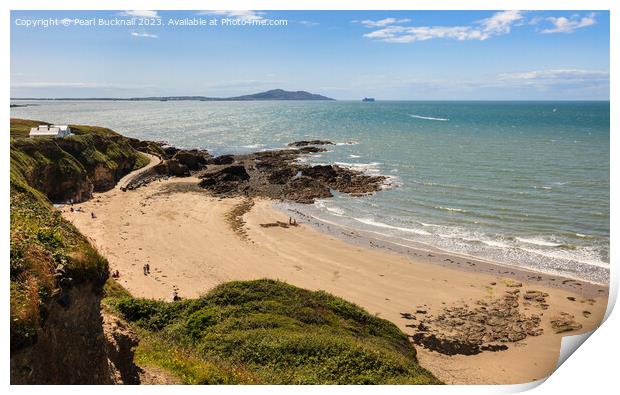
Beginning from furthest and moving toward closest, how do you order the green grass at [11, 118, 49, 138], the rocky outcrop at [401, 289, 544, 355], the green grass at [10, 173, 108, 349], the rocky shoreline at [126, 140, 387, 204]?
the rocky shoreline at [126, 140, 387, 204] → the green grass at [11, 118, 49, 138] → the rocky outcrop at [401, 289, 544, 355] → the green grass at [10, 173, 108, 349]

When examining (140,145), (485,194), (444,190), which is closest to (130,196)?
(140,145)

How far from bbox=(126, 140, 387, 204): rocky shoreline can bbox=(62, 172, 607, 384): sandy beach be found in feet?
29.3

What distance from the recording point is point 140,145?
66.8 meters

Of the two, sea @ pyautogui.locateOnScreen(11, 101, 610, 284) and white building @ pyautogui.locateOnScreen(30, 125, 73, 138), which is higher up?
white building @ pyautogui.locateOnScreen(30, 125, 73, 138)

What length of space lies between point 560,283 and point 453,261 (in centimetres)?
587

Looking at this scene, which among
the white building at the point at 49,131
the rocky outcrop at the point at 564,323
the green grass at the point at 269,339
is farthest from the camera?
the white building at the point at 49,131

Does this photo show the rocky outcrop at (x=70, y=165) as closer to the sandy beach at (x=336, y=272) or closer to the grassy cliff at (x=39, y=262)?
the sandy beach at (x=336, y=272)

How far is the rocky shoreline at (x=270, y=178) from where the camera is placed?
47.6 meters

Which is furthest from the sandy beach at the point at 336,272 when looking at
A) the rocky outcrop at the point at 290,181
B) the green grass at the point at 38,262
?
the rocky outcrop at the point at 290,181

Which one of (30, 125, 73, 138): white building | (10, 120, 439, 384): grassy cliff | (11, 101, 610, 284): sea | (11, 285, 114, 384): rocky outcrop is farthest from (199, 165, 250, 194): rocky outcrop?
(11, 285, 114, 384): rocky outcrop

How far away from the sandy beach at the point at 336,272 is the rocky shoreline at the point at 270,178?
8944 mm

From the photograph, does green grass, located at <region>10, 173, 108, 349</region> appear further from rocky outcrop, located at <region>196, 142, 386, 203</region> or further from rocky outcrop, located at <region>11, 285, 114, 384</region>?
rocky outcrop, located at <region>196, 142, 386, 203</region>

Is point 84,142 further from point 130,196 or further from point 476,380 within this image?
point 476,380

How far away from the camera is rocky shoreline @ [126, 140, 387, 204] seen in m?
47.6
